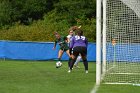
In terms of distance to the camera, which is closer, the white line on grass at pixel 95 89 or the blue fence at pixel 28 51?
the white line on grass at pixel 95 89

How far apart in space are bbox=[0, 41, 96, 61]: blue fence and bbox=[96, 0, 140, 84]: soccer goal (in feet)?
50.3

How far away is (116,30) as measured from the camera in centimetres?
1642

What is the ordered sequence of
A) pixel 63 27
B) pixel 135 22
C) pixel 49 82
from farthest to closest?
pixel 63 27 < pixel 135 22 < pixel 49 82

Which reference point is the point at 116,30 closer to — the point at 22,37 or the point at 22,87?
the point at 22,87

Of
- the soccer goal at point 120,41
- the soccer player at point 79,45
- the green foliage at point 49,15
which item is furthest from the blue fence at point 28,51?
the soccer goal at point 120,41

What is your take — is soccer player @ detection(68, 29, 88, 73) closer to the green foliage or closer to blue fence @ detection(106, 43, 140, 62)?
blue fence @ detection(106, 43, 140, 62)

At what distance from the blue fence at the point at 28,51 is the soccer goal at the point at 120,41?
15324 millimetres

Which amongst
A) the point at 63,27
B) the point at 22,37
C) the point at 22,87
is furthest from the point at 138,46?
the point at 63,27

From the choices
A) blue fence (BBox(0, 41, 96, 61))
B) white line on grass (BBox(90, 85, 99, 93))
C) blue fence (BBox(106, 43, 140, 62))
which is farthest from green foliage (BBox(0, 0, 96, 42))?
white line on grass (BBox(90, 85, 99, 93))

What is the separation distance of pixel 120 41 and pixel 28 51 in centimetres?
1690

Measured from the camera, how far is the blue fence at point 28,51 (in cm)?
3288

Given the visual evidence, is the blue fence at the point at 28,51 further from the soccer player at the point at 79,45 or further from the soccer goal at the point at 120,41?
the soccer goal at the point at 120,41

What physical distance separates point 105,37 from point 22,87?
4996 millimetres

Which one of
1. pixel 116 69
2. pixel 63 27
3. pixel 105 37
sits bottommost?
pixel 63 27
